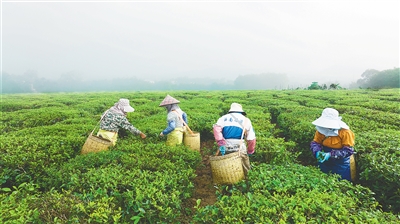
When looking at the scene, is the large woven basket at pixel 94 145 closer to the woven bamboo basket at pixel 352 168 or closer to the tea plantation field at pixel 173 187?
the tea plantation field at pixel 173 187

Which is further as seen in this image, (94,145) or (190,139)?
(190,139)

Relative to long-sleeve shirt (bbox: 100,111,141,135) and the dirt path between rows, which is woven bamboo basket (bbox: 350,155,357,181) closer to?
the dirt path between rows

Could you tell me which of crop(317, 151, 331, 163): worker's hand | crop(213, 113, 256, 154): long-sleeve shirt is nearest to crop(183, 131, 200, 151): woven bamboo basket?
crop(213, 113, 256, 154): long-sleeve shirt

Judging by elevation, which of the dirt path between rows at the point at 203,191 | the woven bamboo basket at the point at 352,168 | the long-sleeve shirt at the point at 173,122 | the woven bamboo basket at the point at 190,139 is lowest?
the dirt path between rows at the point at 203,191

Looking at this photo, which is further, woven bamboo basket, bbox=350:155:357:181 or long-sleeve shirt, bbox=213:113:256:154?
woven bamboo basket, bbox=350:155:357:181

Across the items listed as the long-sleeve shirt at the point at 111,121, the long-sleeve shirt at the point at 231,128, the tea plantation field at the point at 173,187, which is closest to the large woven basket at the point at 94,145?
the tea plantation field at the point at 173,187

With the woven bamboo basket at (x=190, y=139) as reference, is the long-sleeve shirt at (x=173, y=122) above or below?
above

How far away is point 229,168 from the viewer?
14.8 feet

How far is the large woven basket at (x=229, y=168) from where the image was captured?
177 inches

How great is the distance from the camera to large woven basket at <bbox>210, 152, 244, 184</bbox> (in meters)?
4.50

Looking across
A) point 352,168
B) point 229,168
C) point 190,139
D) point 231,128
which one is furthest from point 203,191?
point 352,168

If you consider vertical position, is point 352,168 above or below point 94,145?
below

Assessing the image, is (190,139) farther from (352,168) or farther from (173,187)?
(352,168)

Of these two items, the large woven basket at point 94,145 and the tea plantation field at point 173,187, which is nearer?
the tea plantation field at point 173,187
